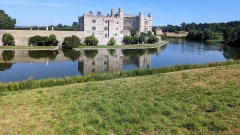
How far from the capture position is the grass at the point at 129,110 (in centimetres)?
500

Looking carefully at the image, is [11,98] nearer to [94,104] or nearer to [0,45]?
[94,104]

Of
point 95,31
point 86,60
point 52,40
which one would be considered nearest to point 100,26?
point 95,31

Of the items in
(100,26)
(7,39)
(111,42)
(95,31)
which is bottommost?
(111,42)

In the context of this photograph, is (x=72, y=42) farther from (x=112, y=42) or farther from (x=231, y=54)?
(x=231, y=54)

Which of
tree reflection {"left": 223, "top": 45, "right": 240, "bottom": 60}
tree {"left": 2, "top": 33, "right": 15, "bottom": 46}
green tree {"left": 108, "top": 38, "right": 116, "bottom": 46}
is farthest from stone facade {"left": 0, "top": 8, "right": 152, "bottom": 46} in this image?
tree reflection {"left": 223, "top": 45, "right": 240, "bottom": 60}

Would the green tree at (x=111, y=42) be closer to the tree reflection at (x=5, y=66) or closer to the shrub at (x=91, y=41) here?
the shrub at (x=91, y=41)

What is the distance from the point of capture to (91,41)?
127ft


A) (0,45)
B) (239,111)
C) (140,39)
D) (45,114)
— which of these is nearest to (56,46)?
(0,45)

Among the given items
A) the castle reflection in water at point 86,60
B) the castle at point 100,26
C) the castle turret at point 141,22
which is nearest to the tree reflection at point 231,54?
the castle reflection in water at point 86,60

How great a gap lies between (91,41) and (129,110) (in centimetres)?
3382

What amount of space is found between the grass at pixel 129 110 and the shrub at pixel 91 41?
Result: 3084cm

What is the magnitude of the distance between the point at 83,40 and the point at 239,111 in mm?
36580

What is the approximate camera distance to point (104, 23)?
42469 millimetres

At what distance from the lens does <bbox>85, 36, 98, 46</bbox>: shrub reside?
3866 centimetres
